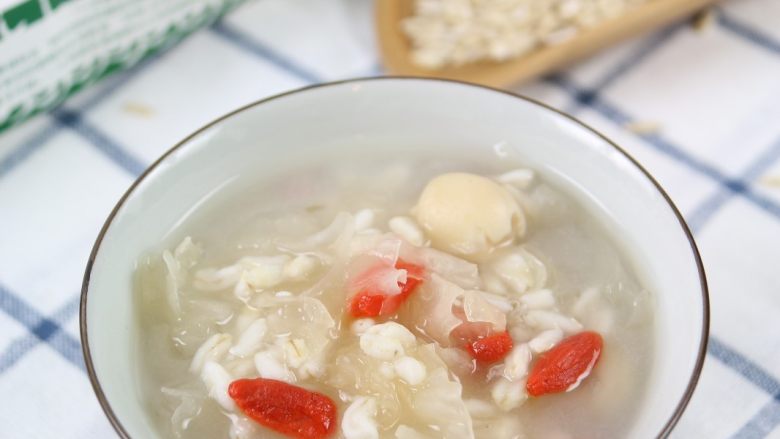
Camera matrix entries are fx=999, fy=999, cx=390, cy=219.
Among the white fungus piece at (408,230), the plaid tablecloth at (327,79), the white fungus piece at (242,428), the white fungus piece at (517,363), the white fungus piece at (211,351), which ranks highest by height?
the white fungus piece at (408,230)

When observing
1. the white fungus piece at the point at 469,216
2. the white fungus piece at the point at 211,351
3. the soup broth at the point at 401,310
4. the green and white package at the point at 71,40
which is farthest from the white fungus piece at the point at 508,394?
the green and white package at the point at 71,40

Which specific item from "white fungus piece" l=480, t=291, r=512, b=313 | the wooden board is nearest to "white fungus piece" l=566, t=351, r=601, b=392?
"white fungus piece" l=480, t=291, r=512, b=313

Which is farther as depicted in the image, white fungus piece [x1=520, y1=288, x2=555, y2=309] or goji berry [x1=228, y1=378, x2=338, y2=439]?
white fungus piece [x1=520, y1=288, x2=555, y2=309]

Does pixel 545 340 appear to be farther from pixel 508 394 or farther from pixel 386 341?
pixel 386 341

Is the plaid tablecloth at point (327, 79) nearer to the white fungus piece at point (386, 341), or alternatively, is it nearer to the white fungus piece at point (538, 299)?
the white fungus piece at point (538, 299)

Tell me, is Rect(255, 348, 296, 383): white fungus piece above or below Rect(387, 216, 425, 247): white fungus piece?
below

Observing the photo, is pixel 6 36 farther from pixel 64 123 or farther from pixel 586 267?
pixel 586 267

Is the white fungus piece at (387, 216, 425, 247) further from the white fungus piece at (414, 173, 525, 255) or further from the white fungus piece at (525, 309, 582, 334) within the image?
the white fungus piece at (525, 309, 582, 334)
